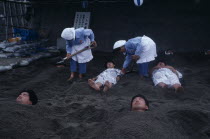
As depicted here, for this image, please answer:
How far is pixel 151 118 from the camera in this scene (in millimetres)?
2957

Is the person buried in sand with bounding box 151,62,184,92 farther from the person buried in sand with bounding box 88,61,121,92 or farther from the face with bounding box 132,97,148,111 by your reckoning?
the face with bounding box 132,97,148,111

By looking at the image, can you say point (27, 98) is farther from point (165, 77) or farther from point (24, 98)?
point (165, 77)

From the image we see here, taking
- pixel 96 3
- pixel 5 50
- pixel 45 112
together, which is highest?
pixel 96 3

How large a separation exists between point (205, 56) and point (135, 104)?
5144mm

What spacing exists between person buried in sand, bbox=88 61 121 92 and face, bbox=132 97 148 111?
1.48 m

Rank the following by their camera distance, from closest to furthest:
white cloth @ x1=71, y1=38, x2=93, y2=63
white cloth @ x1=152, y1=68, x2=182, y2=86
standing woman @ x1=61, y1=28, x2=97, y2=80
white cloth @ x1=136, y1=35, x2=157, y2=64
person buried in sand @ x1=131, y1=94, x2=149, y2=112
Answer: person buried in sand @ x1=131, y1=94, x2=149, y2=112 < white cloth @ x1=152, y1=68, x2=182, y2=86 < white cloth @ x1=136, y1=35, x2=157, y2=64 < standing woman @ x1=61, y1=28, x2=97, y2=80 < white cloth @ x1=71, y1=38, x2=93, y2=63

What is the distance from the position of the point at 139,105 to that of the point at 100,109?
2.43 ft

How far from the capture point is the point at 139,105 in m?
3.64

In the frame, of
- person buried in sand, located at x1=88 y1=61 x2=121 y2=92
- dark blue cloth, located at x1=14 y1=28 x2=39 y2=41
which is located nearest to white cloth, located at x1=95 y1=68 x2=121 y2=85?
person buried in sand, located at x1=88 y1=61 x2=121 y2=92

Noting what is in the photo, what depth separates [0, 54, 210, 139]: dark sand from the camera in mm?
2834

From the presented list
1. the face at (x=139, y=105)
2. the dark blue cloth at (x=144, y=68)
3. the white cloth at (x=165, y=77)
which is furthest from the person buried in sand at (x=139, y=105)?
the dark blue cloth at (x=144, y=68)

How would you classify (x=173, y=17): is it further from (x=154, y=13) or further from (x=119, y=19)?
(x=119, y=19)

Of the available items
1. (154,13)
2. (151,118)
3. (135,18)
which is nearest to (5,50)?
(135,18)

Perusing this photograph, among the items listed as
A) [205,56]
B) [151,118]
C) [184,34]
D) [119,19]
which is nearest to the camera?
[151,118]
